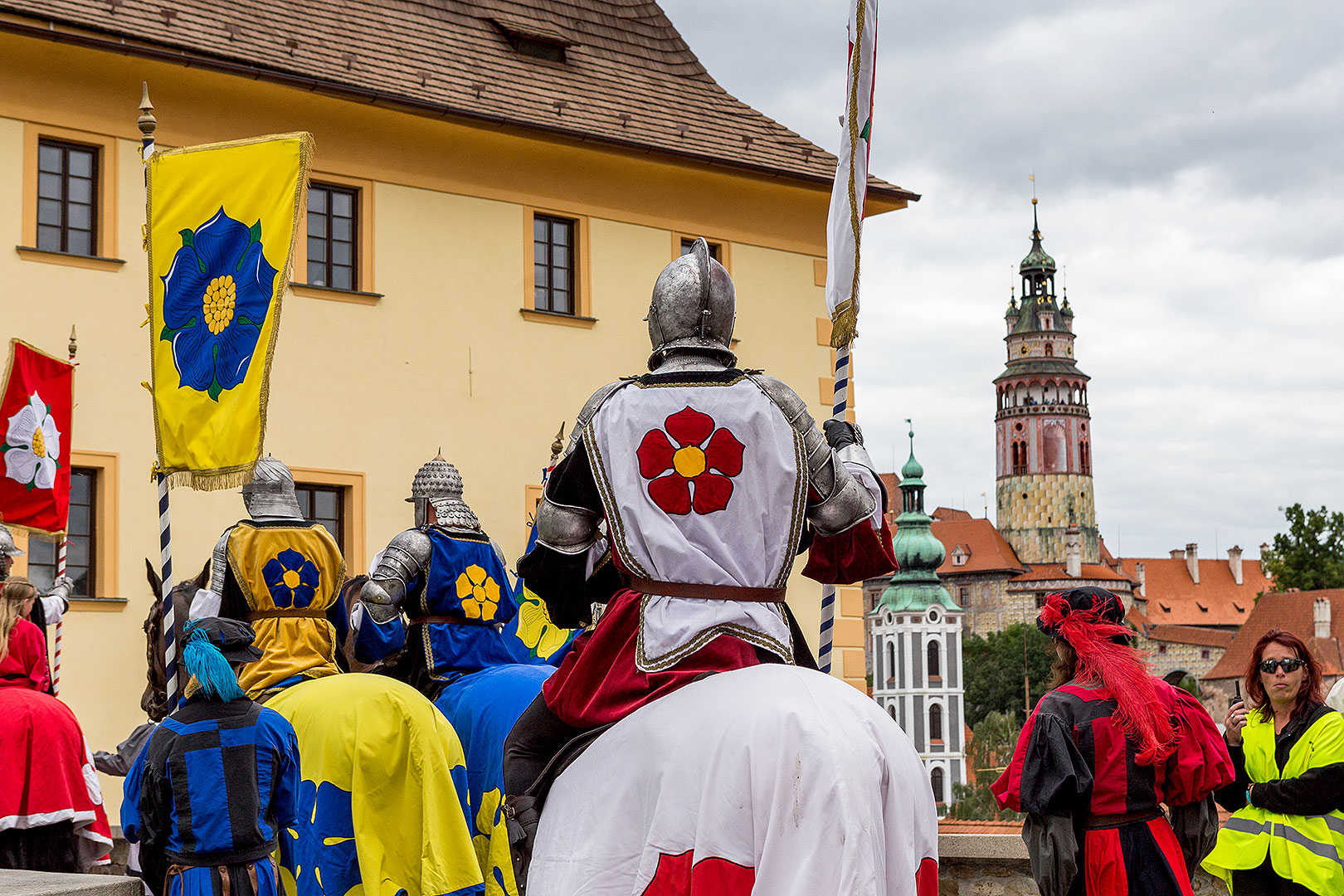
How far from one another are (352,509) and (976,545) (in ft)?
476

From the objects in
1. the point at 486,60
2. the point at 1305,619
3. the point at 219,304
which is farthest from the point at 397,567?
the point at 1305,619

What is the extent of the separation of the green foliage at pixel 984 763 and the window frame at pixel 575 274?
34.4 metres

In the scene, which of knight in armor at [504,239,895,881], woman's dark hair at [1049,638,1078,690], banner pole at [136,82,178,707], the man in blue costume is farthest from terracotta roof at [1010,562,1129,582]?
knight in armor at [504,239,895,881]

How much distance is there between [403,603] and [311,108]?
10884 mm

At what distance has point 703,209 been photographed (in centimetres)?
2120

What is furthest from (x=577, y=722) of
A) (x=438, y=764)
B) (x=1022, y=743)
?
(x=438, y=764)

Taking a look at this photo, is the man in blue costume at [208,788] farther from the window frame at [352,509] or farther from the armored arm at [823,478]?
the window frame at [352,509]

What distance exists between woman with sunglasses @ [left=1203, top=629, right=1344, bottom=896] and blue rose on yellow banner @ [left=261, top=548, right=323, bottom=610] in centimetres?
429

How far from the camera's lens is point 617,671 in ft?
15.2

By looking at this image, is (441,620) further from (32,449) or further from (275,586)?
(32,449)

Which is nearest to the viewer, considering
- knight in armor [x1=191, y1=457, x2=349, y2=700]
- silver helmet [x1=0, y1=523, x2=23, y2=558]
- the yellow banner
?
the yellow banner

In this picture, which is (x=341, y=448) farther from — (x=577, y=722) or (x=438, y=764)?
(x=577, y=722)

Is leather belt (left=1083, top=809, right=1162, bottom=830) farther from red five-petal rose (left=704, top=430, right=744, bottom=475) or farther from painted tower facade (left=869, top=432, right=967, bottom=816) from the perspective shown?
painted tower facade (left=869, top=432, right=967, bottom=816)

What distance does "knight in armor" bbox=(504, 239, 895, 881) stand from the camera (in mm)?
4602
